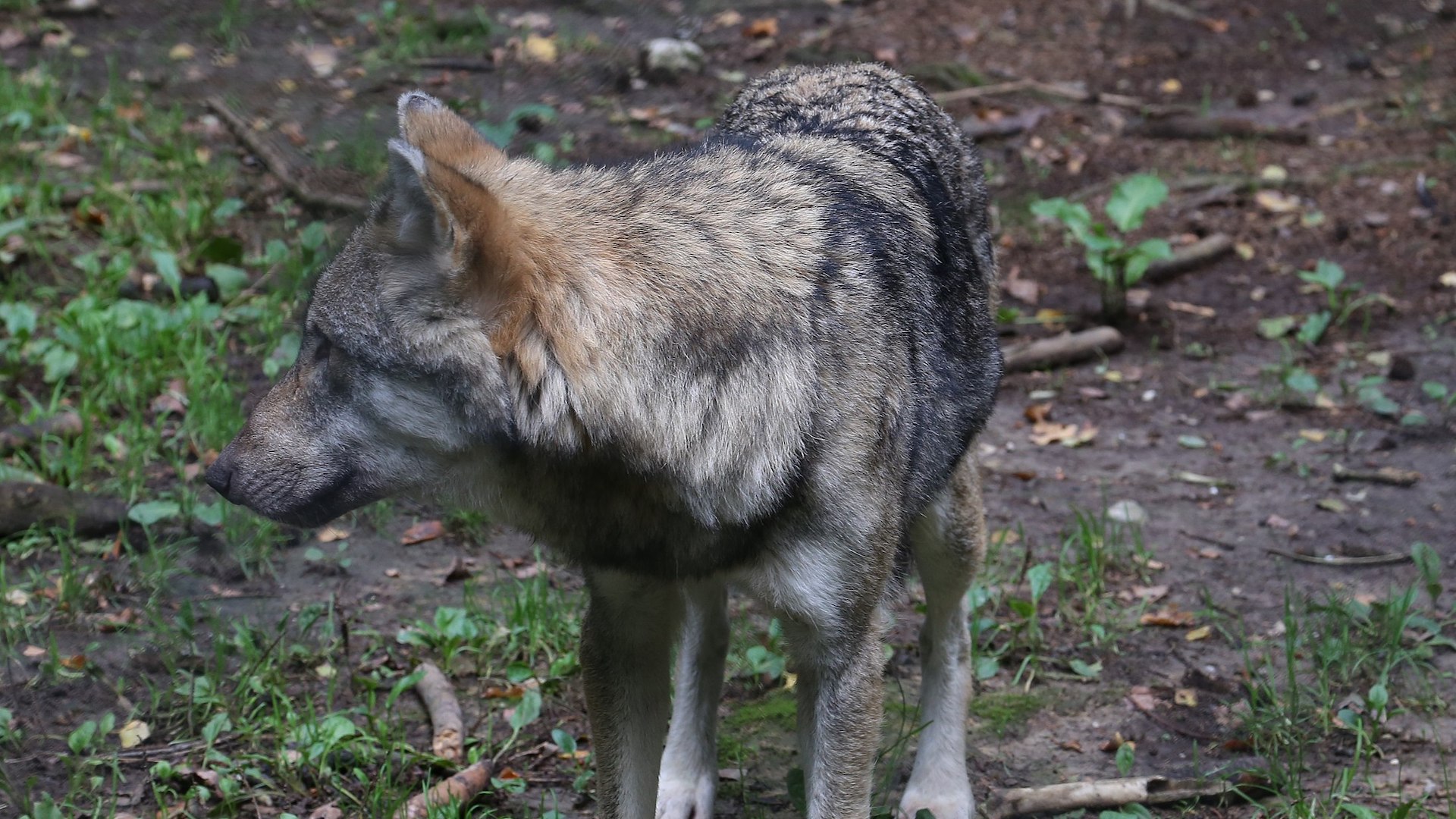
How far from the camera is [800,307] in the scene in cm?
312

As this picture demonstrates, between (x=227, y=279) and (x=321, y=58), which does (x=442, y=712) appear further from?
(x=321, y=58)

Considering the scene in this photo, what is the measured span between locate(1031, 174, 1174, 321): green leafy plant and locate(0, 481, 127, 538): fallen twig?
15.1ft

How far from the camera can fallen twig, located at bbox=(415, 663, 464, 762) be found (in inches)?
164

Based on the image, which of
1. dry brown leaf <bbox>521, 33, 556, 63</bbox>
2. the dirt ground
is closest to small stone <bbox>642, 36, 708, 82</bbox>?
the dirt ground

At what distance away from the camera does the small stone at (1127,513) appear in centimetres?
559

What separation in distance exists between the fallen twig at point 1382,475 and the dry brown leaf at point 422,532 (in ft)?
→ 12.8

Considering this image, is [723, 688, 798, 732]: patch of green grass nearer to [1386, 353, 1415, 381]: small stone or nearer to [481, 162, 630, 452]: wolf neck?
[481, 162, 630, 452]: wolf neck

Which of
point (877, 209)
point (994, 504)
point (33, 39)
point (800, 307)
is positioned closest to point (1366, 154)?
point (994, 504)

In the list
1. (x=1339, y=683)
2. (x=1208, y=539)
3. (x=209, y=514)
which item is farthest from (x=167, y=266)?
(x=1339, y=683)

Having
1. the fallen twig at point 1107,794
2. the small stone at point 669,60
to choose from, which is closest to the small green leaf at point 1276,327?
the fallen twig at point 1107,794

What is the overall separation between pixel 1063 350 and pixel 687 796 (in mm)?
3744

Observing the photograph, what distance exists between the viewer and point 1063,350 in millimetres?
7043

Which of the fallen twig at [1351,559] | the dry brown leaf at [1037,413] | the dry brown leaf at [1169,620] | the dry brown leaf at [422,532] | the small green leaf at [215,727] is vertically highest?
the small green leaf at [215,727]

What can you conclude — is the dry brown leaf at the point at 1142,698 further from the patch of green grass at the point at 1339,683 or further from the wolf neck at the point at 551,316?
the wolf neck at the point at 551,316
